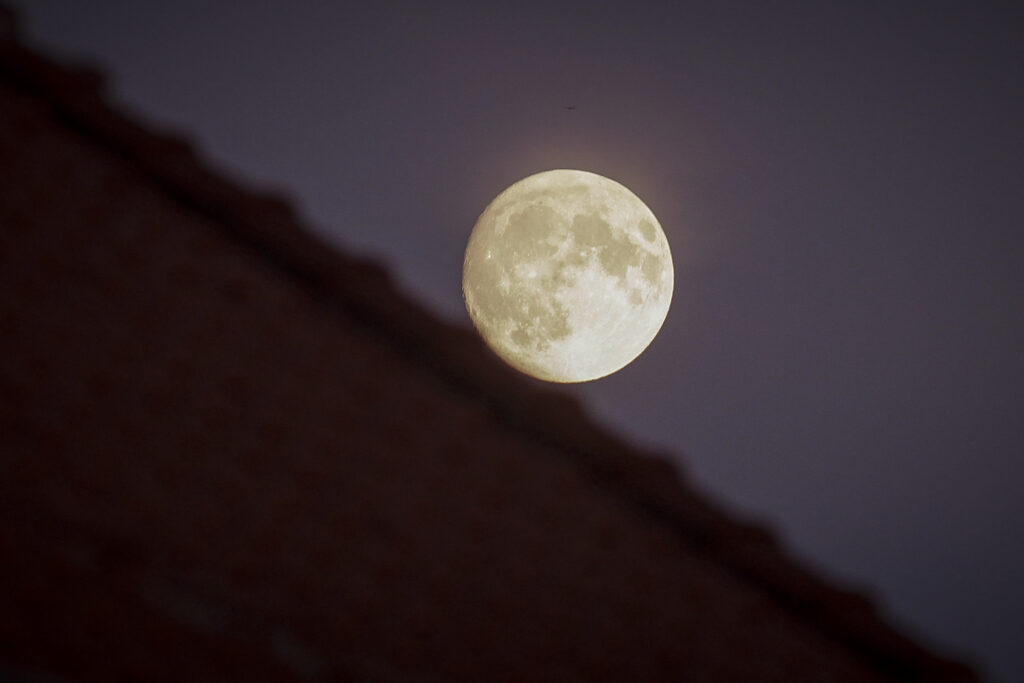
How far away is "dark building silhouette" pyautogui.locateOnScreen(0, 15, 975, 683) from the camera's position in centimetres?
313

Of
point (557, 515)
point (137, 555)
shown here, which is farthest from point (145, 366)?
point (557, 515)

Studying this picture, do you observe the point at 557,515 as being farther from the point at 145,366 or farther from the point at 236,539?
the point at 145,366

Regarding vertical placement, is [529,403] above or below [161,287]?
above

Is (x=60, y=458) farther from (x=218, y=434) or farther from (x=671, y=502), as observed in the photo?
(x=671, y=502)

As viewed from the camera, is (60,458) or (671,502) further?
(671,502)

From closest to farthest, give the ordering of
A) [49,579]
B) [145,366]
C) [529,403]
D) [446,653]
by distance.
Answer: [49,579] → [145,366] → [446,653] → [529,403]

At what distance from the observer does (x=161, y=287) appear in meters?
3.31

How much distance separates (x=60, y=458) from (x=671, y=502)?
304cm

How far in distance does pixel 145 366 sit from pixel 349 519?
4.00ft

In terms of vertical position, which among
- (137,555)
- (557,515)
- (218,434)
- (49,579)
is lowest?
(49,579)

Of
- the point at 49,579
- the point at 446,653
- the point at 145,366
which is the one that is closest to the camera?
the point at 49,579

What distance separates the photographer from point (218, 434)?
10.9ft

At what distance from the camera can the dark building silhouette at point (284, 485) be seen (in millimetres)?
3129

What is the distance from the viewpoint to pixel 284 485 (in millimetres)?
3398
